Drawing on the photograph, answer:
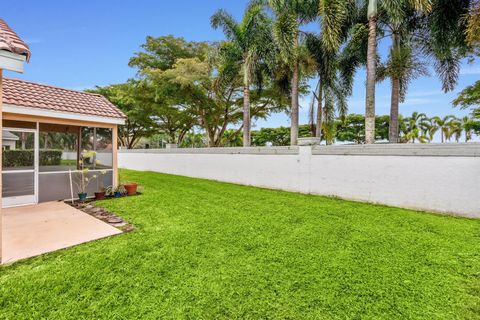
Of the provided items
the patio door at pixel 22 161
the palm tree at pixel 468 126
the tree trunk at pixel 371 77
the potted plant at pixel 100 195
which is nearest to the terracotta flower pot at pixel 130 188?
the potted plant at pixel 100 195

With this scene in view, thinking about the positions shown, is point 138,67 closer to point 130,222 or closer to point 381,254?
point 130,222

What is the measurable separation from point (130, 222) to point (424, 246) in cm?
618

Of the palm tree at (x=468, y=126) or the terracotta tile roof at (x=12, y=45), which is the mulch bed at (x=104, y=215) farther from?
the palm tree at (x=468, y=126)

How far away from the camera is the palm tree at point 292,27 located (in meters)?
10.7

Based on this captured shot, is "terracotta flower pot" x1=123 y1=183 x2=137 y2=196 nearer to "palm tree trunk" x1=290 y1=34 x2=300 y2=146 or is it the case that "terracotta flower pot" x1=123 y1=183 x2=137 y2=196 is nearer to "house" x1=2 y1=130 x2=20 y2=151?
"house" x1=2 y1=130 x2=20 y2=151

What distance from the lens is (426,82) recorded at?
37.5ft

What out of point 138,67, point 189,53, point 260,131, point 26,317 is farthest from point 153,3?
point 260,131

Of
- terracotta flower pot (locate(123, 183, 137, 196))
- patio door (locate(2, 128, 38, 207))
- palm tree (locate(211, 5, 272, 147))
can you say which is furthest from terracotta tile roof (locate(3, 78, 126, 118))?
palm tree (locate(211, 5, 272, 147))

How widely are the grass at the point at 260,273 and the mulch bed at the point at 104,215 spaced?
10.4 inches

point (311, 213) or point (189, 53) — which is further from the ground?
point (189, 53)

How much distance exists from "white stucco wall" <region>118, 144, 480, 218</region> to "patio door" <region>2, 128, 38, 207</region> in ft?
24.7

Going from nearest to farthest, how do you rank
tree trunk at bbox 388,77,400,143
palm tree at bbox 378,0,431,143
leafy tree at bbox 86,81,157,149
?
palm tree at bbox 378,0,431,143, tree trunk at bbox 388,77,400,143, leafy tree at bbox 86,81,157,149

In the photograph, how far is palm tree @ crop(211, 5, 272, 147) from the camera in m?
12.3

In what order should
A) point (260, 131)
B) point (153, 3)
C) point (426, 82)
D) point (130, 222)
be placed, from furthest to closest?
point (260, 131) → point (153, 3) → point (426, 82) → point (130, 222)
